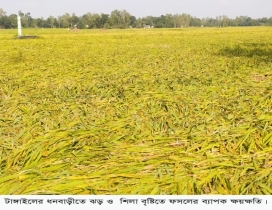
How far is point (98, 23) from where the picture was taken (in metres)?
109

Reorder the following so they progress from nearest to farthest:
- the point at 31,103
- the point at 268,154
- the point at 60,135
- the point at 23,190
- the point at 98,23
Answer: the point at 23,190 → the point at 268,154 → the point at 60,135 → the point at 31,103 → the point at 98,23

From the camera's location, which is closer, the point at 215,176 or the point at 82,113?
the point at 215,176

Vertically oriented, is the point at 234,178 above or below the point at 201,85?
below

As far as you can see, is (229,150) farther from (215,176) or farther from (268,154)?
(215,176)

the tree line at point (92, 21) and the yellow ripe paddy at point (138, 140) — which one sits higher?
the tree line at point (92, 21)

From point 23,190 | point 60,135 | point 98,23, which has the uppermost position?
point 98,23

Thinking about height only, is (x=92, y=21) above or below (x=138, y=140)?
above

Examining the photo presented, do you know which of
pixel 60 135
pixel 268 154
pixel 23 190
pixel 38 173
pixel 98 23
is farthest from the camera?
pixel 98 23

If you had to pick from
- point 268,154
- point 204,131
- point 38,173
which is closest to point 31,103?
point 38,173

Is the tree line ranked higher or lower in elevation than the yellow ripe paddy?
higher

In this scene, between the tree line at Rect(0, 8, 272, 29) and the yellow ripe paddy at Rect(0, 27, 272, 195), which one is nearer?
the yellow ripe paddy at Rect(0, 27, 272, 195)

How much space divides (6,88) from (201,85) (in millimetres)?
4361

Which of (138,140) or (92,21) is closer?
(138,140)

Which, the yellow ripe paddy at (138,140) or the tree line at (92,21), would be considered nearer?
the yellow ripe paddy at (138,140)
